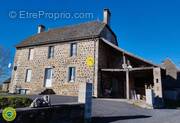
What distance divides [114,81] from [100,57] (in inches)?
136

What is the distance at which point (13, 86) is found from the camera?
23.2 metres

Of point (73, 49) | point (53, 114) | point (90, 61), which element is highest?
point (73, 49)

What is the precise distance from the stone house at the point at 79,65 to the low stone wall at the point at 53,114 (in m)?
9.88

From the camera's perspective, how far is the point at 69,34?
22.2 m

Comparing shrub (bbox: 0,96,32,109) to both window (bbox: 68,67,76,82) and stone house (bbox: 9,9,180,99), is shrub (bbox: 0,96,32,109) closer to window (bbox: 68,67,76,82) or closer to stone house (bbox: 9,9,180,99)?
stone house (bbox: 9,9,180,99)

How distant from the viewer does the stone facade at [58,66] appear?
19.3 meters

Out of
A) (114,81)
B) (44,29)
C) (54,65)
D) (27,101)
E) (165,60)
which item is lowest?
(27,101)

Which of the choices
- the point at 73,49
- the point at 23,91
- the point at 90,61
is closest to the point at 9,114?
the point at 90,61

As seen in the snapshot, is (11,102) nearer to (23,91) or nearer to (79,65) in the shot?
(79,65)

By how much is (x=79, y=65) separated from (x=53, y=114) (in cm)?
1274

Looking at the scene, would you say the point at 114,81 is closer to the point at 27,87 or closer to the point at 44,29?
the point at 27,87

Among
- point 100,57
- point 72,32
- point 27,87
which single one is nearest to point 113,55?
point 100,57

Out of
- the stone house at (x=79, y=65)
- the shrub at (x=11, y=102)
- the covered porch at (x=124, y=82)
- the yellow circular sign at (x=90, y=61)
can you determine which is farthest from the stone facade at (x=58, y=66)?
Result: the shrub at (x=11, y=102)

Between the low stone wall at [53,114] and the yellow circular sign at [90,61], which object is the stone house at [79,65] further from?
the low stone wall at [53,114]
